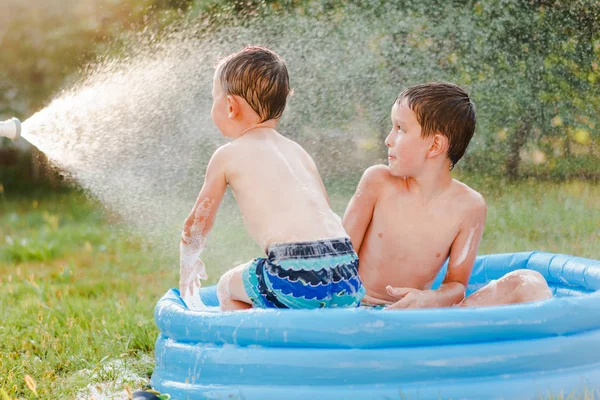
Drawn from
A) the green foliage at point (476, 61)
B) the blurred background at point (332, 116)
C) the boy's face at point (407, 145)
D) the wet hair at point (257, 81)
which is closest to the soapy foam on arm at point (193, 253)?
the wet hair at point (257, 81)

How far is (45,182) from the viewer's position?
828 centimetres

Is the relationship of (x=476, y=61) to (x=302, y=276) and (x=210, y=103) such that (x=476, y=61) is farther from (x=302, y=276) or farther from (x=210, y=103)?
(x=302, y=276)

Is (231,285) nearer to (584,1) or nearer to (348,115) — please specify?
(348,115)

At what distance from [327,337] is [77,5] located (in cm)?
664

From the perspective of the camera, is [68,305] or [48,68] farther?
[48,68]

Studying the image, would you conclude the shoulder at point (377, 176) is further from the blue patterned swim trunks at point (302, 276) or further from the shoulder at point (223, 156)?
the shoulder at point (223, 156)

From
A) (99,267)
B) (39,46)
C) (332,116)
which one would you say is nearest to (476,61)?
(332,116)

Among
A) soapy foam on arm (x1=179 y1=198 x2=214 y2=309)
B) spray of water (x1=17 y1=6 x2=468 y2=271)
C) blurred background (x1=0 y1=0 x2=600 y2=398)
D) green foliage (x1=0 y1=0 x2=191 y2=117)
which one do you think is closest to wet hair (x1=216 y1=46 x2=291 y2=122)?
soapy foam on arm (x1=179 y1=198 x2=214 y2=309)

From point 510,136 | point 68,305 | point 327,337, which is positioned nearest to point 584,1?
point 510,136

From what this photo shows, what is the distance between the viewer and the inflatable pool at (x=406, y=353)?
6.73ft

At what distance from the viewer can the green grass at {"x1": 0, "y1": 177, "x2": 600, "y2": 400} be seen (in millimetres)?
3062

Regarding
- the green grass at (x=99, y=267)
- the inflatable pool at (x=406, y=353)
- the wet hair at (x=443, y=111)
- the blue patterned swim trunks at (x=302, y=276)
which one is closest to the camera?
the inflatable pool at (x=406, y=353)

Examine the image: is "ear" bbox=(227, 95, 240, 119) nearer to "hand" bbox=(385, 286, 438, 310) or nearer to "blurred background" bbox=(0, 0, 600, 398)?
"hand" bbox=(385, 286, 438, 310)

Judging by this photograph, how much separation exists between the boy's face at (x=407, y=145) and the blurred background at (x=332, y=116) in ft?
5.90
